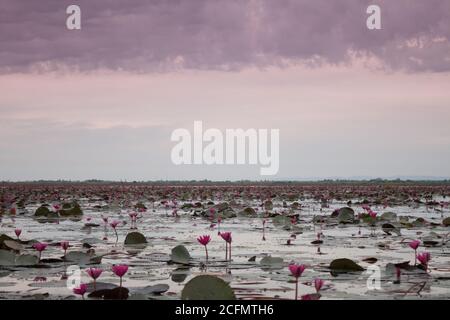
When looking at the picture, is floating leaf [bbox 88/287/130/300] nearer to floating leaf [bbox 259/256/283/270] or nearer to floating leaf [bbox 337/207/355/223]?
floating leaf [bbox 259/256/283/270]

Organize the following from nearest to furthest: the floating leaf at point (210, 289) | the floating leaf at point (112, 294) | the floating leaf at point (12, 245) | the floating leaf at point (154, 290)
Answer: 1. the floating leaf at point (210, 289)
2. the floating leaf at point (112, 294)
3. the floating leaf at point (154, 290)
4. the floating leaf at point (12, 245)

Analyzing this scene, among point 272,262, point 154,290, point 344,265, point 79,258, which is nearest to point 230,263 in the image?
point 272,262

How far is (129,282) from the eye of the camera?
5328 millimetres

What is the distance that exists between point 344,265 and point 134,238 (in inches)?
139

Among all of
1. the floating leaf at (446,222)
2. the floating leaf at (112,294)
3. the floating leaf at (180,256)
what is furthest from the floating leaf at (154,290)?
the floating leaf at (446,222)

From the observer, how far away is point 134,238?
8.20 metres

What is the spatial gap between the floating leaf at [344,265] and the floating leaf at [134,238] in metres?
3.31

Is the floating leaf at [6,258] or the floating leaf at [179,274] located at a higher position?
the floating leaf at [6,258]

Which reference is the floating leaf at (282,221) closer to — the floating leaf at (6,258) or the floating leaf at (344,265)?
the floating leaf at (344,265)

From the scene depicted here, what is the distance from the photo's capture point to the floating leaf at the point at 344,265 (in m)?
5.86
